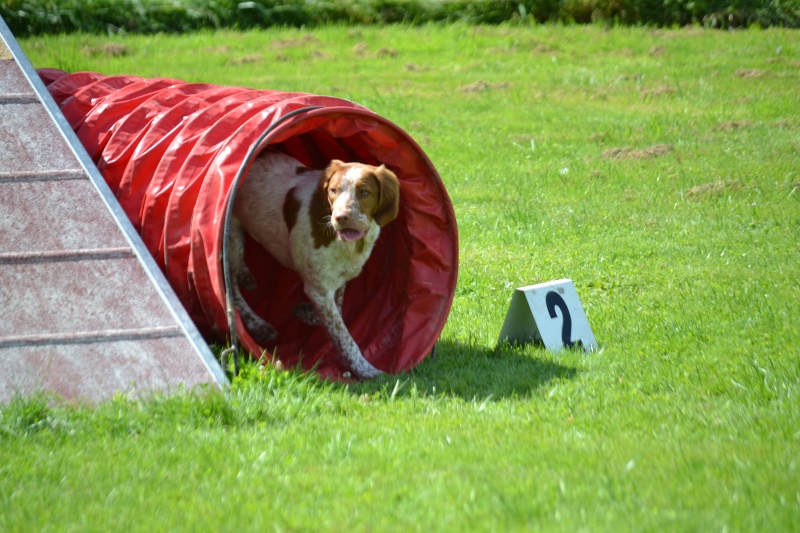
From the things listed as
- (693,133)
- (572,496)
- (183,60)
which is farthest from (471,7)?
(572,496)

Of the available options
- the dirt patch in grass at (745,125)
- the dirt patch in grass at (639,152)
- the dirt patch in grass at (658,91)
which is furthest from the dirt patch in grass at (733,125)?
the dirt patch in grass at (658,91)

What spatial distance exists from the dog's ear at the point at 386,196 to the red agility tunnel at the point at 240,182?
0.26 metres

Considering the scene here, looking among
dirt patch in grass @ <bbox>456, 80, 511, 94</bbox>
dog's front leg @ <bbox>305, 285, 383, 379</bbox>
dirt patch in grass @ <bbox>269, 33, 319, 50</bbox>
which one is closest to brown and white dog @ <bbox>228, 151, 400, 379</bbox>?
dog's front leg @ <bbox>305, 285, 383, 379</bbox>

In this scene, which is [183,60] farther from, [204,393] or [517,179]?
[204,393]

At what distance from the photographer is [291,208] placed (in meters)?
5.48

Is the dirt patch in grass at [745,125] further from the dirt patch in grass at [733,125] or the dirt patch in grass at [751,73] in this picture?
the dirt patch in grass at [751,73]

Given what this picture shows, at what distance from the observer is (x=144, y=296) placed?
4824mm

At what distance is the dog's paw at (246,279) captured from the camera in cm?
602

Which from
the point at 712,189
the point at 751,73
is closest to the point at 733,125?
the point at 751,73

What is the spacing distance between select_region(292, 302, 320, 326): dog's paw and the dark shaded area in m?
10.7

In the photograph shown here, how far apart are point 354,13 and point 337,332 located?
11860 millimetres

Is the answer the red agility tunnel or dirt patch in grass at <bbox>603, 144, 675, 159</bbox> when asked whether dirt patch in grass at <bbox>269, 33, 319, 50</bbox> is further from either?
the red agility tunnel

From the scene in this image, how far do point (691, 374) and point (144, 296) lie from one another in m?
2.68

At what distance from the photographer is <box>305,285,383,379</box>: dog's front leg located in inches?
205
